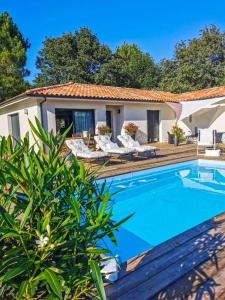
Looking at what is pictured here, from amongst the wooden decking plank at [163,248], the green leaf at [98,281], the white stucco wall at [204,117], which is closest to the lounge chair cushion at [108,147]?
the white stucco wall at [204,117]

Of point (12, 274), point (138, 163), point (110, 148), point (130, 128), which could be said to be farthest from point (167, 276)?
point (130, 128)

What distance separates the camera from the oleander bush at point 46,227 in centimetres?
160

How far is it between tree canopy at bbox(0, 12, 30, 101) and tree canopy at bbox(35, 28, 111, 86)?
286 inches

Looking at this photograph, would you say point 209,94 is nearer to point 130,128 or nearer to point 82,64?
point 130,128

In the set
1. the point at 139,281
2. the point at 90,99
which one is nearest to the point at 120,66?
the point at 90,99

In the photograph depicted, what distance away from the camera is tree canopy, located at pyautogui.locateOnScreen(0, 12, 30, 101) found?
874 inches

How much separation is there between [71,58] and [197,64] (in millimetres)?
15820

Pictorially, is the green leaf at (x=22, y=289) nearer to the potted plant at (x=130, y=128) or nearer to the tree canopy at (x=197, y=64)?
the potted plant at (x=130, y=128)

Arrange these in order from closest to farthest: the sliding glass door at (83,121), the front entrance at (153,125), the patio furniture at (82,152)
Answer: the patio furniture at (82,152) < the sliding glass door at (83,121) < the front entrance at (153,125)

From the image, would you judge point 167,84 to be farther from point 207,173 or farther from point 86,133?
point 207,173

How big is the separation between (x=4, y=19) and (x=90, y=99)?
16.1 metres

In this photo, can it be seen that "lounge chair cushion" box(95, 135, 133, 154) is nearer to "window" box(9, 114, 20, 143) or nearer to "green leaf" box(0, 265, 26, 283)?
"window" box(9, 114, 20, 143)

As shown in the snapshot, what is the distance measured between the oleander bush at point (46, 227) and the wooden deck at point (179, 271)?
1026 millimetres

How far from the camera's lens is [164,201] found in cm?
859
